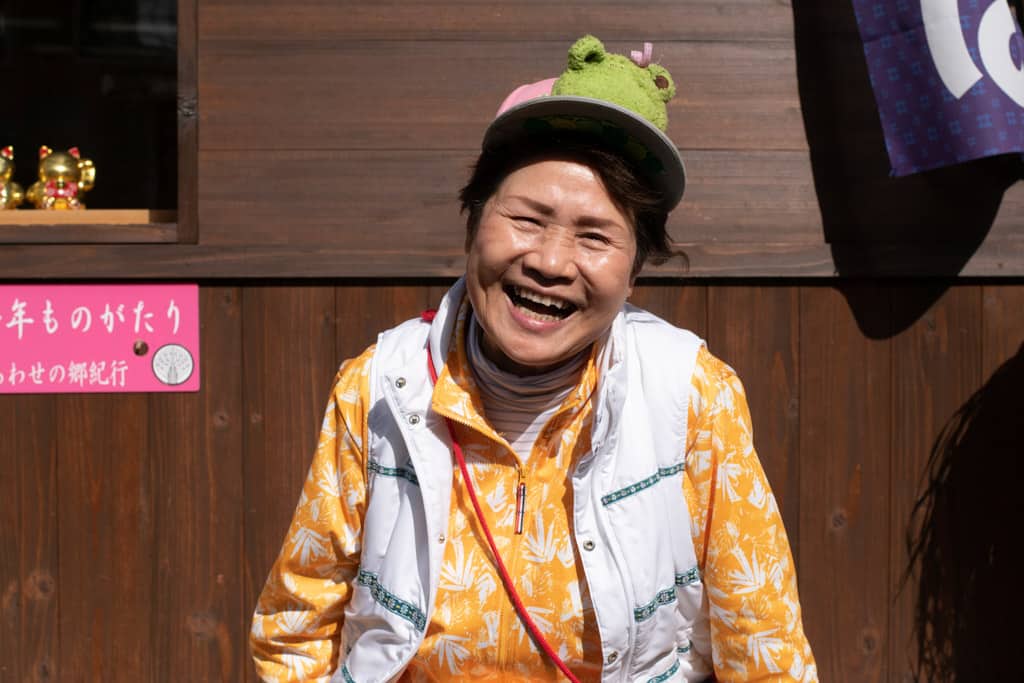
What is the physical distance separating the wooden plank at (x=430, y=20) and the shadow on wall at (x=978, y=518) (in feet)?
4.15

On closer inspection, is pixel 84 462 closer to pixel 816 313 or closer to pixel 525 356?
pixel 525 356

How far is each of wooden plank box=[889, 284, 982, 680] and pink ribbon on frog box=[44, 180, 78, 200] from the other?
7.21 ft

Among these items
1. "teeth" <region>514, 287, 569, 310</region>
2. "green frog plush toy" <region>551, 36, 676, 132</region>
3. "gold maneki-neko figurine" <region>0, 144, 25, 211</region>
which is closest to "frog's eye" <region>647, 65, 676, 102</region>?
"green frog plush toy" <region>551, 36, 676, 132</region>

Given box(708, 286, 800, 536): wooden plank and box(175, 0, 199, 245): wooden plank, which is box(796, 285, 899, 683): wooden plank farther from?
box(175, 0, 199, 245): wooden plank

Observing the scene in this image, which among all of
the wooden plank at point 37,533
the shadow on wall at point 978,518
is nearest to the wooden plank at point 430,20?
the wooden plank at point 37,533

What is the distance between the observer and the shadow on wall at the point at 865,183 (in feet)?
8.49

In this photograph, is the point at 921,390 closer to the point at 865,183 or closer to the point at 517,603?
the point at 865,183

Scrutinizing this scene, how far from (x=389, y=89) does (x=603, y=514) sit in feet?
4.52

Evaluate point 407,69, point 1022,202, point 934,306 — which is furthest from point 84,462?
point 1022,202

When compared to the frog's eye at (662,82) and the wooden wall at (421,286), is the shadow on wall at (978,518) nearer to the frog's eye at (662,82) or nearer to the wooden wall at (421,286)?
the wooden wall at (421,286)

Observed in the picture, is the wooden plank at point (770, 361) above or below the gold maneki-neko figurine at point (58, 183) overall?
below

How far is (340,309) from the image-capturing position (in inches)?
102

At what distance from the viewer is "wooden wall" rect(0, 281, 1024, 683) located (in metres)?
2.62

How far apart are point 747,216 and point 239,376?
133 cm
